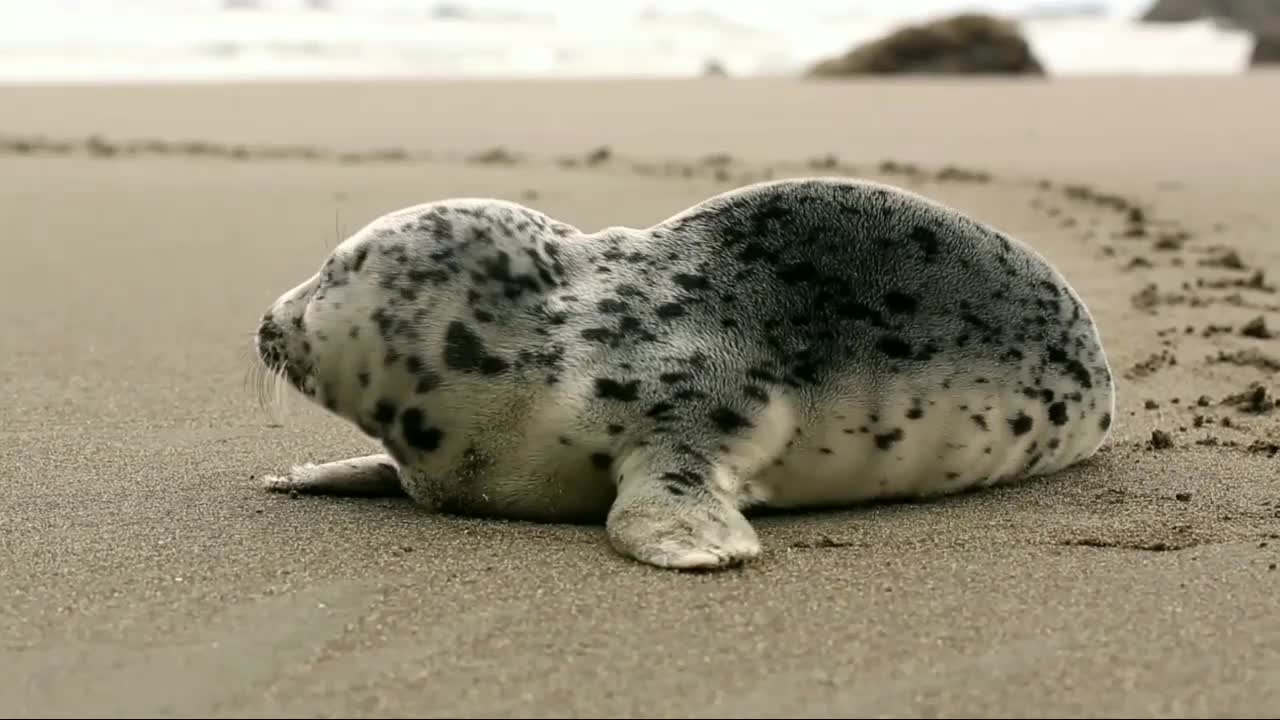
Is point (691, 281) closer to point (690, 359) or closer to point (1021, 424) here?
point (690, 359)

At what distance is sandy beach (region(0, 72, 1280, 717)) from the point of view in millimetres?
1966

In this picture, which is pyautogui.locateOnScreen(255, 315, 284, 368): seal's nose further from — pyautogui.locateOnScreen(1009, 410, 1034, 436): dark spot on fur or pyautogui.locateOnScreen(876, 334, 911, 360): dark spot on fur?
pyautogui.locateOnScreen(1009, 410, 1034, 436): dark spot on fur

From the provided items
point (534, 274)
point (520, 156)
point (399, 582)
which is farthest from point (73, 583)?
point (520, 156)

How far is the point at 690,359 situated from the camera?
9.05 feet

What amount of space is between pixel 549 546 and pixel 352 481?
58 centimetres

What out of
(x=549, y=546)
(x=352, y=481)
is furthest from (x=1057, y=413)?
(x=352, y=481)

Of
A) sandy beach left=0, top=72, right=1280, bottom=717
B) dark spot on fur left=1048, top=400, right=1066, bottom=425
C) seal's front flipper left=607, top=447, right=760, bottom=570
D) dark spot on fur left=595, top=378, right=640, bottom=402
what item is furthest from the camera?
dark spot on fur left=1048, top=400, right=1066, bottom=425

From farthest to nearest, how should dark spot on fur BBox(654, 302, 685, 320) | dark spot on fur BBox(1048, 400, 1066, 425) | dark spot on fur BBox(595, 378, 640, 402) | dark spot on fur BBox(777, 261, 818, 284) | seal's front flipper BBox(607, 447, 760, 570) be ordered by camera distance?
dark spot on fur BBox(1048, 400, 1066, 425), dark spot on fur BBox(777, 261, 818, 284), dark spot on fur BBox(654, 302, 685, 320), dark spot on fur BBox(595, 378, 640, 402), seal's front flipper BBox(607, 447, 760, 570)

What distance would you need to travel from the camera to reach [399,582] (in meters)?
2.35

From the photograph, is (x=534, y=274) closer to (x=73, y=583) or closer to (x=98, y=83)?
(x=73, y=583)

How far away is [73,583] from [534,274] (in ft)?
3.01

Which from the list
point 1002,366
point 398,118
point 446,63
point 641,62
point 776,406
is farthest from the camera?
point 641,62

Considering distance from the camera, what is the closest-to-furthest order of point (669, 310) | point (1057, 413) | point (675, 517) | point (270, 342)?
point (675, 517)
point (669, 310)
point (270, 342)
point (1057, 413)

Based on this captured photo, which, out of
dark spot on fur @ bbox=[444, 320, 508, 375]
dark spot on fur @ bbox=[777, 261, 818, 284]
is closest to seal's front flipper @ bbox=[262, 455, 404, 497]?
dark spot on fur @ bbox=[444, 320, 508, 375]
